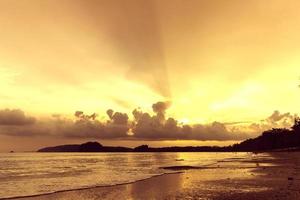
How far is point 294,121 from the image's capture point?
19038 centimetres

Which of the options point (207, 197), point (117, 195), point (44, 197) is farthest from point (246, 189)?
point (44, 197)

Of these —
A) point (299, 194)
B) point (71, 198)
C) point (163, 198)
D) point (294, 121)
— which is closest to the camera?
point (299, 194)

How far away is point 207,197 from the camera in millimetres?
27859

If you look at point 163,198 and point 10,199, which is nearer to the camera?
point 163,198

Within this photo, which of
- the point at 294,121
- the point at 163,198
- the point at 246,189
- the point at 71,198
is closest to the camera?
the point at 163,198

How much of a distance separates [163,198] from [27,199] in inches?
509

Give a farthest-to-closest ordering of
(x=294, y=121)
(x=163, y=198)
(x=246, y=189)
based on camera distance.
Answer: (x=294, y=121) < (x=246, y=189) < (x=163, y=198)

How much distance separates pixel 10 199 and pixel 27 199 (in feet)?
6.73

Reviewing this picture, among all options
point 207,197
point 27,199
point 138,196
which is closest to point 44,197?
point 27,199

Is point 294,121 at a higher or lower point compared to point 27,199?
higher

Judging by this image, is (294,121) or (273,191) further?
(294,121)

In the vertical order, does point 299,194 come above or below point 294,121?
below

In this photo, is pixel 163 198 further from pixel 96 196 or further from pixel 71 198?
pixel 71 198

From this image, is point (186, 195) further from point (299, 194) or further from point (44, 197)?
point (44, 197)
